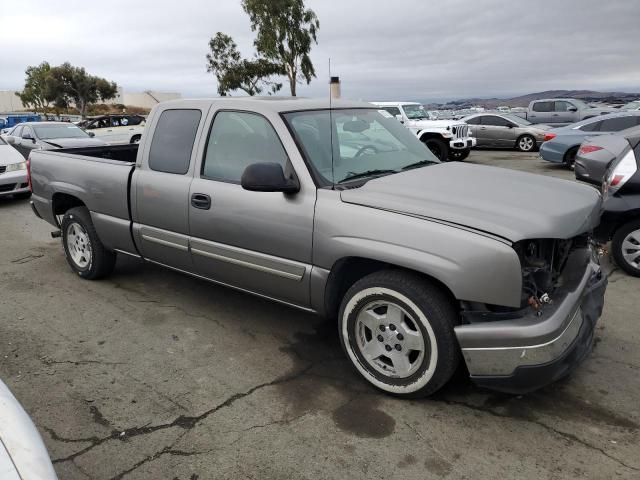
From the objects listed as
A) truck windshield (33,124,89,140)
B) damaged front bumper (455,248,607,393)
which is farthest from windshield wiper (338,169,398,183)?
truck windshield (33,124,89,140)

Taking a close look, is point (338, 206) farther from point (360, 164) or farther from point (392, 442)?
point (392, 442)

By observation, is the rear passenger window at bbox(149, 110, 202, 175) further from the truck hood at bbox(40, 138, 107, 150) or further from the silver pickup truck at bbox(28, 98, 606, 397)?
the truck hood at bbox(40, 138, 107, 150)

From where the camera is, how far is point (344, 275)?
3.39 meters

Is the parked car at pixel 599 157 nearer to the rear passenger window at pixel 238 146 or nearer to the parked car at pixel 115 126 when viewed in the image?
the rear passenger window at pixel 238 146

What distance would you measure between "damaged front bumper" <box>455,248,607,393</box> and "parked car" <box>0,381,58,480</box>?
6.51 ft

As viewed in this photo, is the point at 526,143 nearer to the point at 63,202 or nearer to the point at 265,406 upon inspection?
the point at 63,202

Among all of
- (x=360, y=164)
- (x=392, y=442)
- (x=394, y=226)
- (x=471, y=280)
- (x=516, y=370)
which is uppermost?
(x=360, y=164)

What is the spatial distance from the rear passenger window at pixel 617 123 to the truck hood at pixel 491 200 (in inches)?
412

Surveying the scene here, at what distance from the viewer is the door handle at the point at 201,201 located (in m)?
3.86

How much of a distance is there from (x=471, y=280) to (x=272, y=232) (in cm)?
138

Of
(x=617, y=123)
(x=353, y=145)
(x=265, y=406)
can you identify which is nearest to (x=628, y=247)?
(x=353, y=145)

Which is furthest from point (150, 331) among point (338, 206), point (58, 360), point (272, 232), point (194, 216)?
point (338, 206)

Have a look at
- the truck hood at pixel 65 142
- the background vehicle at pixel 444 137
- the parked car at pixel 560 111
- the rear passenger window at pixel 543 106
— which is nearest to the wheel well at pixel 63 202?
the truck hood at pixel 65 142

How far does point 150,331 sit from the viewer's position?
13.8ft
